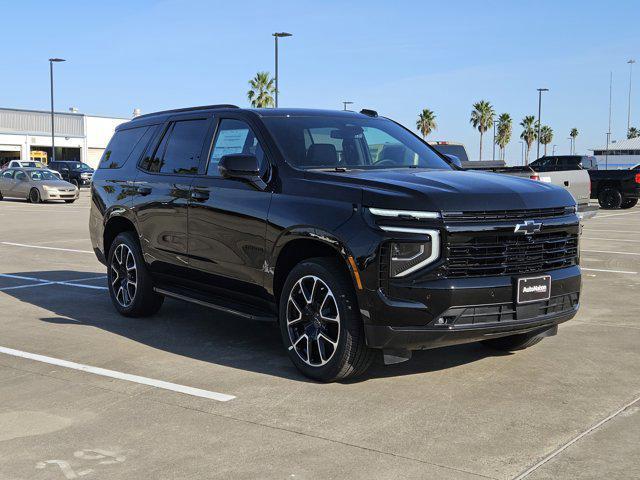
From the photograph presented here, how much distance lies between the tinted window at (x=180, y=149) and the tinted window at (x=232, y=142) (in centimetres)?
22

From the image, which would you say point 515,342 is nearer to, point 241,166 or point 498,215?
point 498,215

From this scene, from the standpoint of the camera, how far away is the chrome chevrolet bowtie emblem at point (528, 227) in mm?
5055

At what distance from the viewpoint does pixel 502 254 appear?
16.4 ft

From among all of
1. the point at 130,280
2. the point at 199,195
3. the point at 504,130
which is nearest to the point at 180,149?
the point at 199,195

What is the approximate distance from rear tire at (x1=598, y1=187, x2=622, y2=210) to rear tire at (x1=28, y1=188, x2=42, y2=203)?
69.2ft

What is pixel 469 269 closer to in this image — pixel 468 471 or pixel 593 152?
pixel 468 471

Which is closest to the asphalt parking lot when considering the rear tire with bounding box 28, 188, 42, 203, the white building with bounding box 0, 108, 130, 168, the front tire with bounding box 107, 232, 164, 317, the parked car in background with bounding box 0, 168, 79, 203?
the front tire with bounding box 107, 232, 164, 317

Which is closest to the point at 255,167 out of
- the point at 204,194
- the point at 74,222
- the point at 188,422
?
the point at 204,194

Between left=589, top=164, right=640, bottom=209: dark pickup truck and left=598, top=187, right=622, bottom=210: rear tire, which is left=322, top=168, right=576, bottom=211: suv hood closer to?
left=589, top=164, right=640, bottom=209: dark pickup truck

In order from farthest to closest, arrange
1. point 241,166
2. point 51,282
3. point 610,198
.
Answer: point 610,198 → point 51,282 → point 241,166

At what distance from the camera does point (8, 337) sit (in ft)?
22.3

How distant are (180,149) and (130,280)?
1.46 metres

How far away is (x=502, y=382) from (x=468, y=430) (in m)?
1.08

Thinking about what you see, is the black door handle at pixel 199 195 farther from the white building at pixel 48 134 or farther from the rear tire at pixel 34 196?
the white building at pixel 48 134
